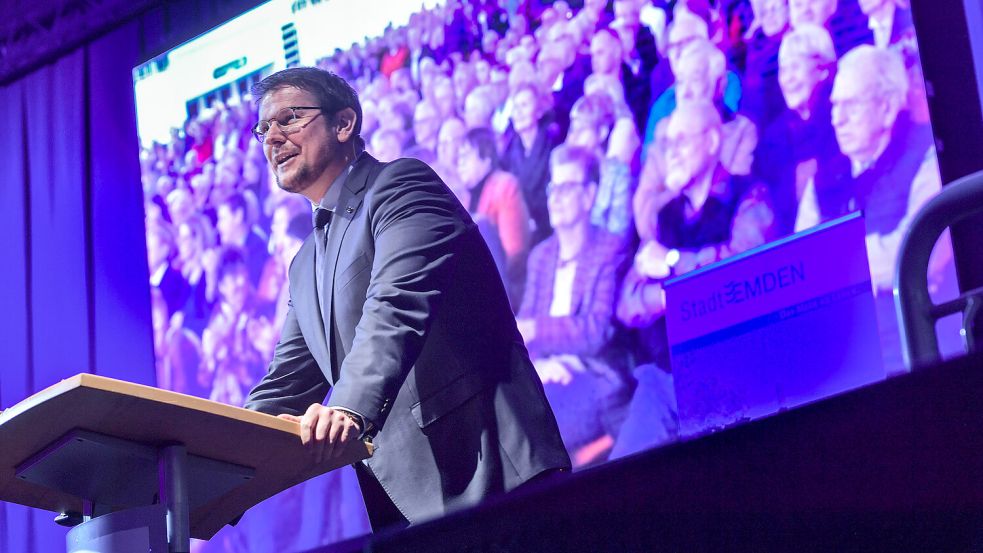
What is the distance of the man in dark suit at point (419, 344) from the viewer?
6.57ft

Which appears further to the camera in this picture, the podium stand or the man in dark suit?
the man in dark suit

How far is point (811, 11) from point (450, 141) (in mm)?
1159

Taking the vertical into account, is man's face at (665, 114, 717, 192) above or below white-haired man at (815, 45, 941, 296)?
above

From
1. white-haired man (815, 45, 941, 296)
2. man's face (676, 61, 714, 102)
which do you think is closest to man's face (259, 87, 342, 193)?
man's face (676, 61, 714, 102)

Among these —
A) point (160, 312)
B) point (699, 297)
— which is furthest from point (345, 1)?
point (699, 297)

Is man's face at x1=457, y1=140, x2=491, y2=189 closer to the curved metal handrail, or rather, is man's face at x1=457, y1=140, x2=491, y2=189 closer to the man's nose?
the man's nose

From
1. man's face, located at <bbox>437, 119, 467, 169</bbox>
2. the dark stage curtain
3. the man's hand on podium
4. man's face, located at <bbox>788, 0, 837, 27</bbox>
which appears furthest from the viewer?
the dark stage curtain

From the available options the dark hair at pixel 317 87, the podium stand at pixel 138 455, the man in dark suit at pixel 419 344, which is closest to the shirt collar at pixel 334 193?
the man in dark suit at pixel 419 344

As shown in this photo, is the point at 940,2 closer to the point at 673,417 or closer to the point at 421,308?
the point at 673,417

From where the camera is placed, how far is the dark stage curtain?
4.59 metres

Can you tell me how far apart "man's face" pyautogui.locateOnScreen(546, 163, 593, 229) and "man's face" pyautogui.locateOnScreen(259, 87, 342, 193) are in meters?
0.98

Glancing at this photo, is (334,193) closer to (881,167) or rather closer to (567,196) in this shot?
(567,196)

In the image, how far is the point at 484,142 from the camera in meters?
3.49

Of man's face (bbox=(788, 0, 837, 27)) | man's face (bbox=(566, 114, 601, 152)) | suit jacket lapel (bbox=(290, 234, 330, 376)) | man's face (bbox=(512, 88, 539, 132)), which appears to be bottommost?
suit jacket lapel (bbox=(290, 234, 330, 376))
